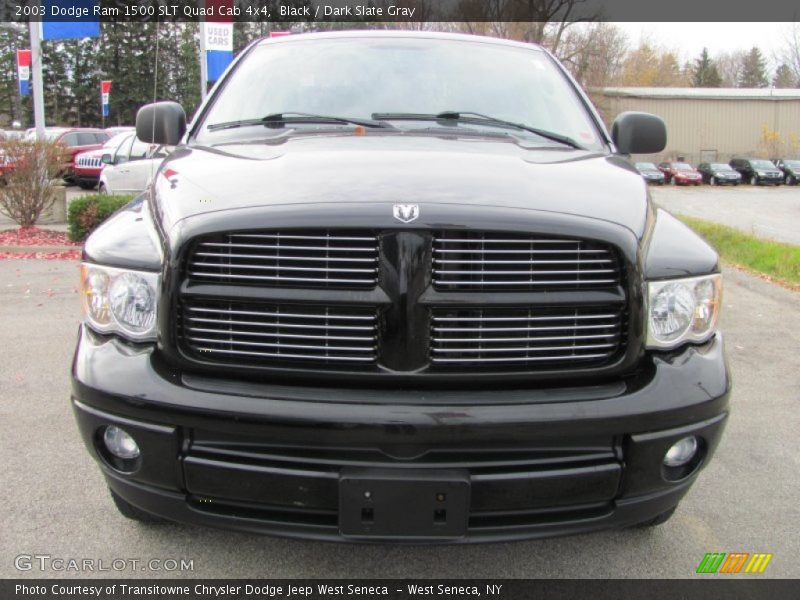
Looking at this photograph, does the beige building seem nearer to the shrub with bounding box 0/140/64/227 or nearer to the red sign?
the red sign

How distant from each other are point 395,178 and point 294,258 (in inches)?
16.8

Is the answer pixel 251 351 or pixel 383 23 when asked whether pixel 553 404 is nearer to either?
pixel 251 351

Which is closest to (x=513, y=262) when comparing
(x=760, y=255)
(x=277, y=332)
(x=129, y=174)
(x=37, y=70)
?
(x=277, y=332)

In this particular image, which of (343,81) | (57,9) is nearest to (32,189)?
(57,9)

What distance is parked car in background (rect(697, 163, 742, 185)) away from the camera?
4669 cm

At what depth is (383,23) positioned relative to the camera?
1086 inches

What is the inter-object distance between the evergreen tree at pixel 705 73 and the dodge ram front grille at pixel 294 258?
9980cm

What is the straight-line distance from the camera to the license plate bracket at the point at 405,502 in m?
1.94

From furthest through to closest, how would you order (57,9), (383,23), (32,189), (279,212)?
(383,23) → (57,9) → (32,189) → (279,212)

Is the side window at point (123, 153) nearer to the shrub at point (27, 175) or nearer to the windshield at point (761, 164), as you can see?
the shrub at point (27, 175)

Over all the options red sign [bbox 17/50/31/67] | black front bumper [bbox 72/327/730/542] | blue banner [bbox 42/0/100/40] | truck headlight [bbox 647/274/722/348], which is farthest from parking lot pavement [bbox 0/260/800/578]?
red sign [bbox 17/50/31/67]

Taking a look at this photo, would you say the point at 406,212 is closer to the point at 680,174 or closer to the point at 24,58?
the point at 24,58

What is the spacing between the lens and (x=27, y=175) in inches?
419

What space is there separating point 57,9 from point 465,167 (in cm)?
1216
